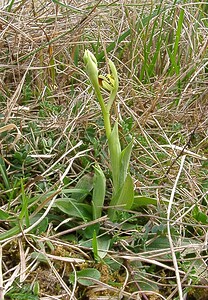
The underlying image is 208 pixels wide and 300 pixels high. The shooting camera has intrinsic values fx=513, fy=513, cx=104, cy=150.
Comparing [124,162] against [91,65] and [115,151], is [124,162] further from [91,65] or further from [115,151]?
[91,65]

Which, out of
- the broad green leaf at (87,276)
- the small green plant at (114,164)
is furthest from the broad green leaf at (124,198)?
the broad green leaf at (87,276)

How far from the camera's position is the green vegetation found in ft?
3.73

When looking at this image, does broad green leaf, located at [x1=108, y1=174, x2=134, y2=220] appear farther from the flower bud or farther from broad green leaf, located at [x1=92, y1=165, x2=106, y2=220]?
the flower bud

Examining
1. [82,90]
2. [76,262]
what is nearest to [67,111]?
[82,90]

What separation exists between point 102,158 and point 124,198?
0.66ft

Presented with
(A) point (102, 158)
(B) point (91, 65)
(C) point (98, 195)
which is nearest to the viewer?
(B) point (91, 65)

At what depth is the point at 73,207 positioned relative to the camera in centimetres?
123

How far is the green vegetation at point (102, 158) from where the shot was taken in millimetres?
1138

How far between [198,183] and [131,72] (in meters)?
0.52

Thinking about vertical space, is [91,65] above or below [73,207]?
above

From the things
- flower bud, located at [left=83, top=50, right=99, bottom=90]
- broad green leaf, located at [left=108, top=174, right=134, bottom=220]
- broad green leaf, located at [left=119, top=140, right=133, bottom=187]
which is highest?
flower bud, located at [left=83, top=50, right=99, bottom=90]

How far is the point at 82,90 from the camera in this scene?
66.6 inches

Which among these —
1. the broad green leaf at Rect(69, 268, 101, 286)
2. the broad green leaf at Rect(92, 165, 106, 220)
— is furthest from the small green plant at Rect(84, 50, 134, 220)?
the broad green leaf at Rect(69, 268, 101, 286)

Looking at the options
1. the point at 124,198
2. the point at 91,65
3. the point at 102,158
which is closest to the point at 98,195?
the point at 124,198
